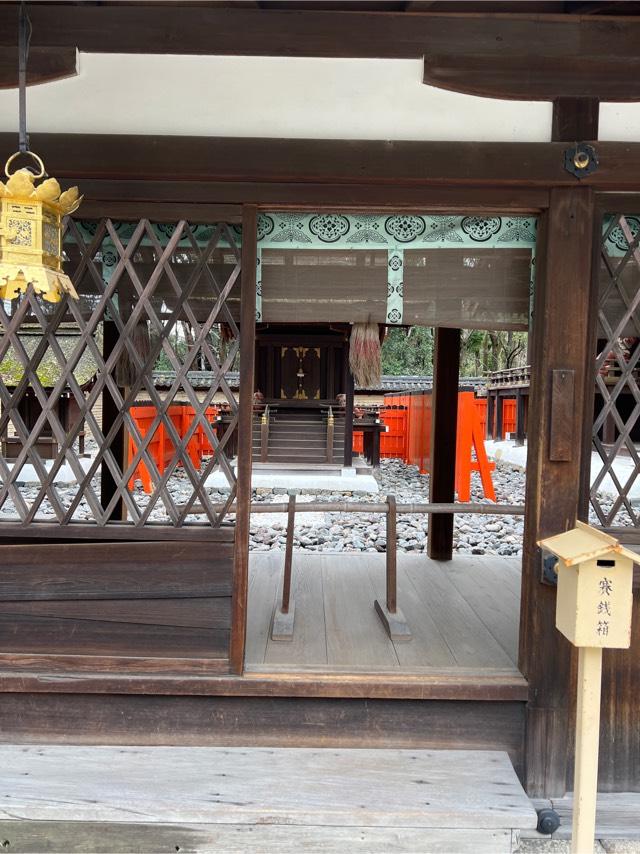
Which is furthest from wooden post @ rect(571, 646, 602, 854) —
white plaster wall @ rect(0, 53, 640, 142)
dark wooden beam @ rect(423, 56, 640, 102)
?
dark wooden beam @ rect(423, 56, 640, 102)

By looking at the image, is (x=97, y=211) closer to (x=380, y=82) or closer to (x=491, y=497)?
(x=380, y=82)

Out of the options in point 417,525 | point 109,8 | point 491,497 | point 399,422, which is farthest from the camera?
point 399,422

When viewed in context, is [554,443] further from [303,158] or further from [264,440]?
[264,440]

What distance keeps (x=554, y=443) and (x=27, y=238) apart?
249 cm

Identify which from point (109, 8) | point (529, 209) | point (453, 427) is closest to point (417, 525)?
point (453, 427)

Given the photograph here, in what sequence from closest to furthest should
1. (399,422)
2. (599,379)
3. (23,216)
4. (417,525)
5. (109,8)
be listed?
(23,216), (109,8), (599,379), (417,525), (399,422)

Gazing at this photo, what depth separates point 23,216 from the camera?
84.7 inches

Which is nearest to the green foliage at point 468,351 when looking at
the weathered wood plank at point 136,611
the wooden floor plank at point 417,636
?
the wooden floor plank at point 417,636

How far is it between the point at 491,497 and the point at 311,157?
9.62 metres

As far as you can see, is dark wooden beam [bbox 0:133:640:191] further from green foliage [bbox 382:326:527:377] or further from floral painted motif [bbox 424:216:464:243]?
green foliage [bbox 382:326:527:377]

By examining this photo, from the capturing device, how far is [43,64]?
9.23ft

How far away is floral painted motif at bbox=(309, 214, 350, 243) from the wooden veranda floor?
7.51 ft

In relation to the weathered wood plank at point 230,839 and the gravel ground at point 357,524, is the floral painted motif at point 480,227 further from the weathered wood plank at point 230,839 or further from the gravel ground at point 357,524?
the gravel ground at point 357,524

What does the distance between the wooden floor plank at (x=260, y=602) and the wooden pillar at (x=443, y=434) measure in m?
1.56
